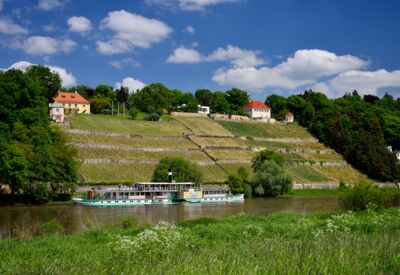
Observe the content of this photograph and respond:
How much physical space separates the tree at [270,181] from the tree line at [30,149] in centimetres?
3923

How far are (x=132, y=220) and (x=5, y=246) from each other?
14785mm

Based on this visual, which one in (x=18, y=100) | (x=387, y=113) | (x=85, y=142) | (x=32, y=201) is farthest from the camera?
(x=387, y=113)

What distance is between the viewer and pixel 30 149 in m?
82.9

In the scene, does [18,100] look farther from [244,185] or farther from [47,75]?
[244,185]

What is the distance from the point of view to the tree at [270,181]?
332ft

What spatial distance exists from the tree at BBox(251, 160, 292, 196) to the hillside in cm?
1335

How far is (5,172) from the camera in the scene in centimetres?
7194

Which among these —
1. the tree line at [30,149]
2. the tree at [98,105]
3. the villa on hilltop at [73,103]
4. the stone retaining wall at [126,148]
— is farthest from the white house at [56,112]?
the tree at [98,105]

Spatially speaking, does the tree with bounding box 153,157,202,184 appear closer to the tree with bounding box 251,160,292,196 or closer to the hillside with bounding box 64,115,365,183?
the hillside with bounding box 64,115,365,183

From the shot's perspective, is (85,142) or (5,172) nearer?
(5,172)

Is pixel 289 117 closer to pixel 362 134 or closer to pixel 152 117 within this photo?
pixel 362 134

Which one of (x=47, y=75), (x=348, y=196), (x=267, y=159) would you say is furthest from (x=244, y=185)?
(x=47, y=75)

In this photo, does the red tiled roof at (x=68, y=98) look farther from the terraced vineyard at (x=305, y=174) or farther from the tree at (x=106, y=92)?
the terraced vineyard at (x=305, y=174)

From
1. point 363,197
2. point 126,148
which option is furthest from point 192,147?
point 363,197
